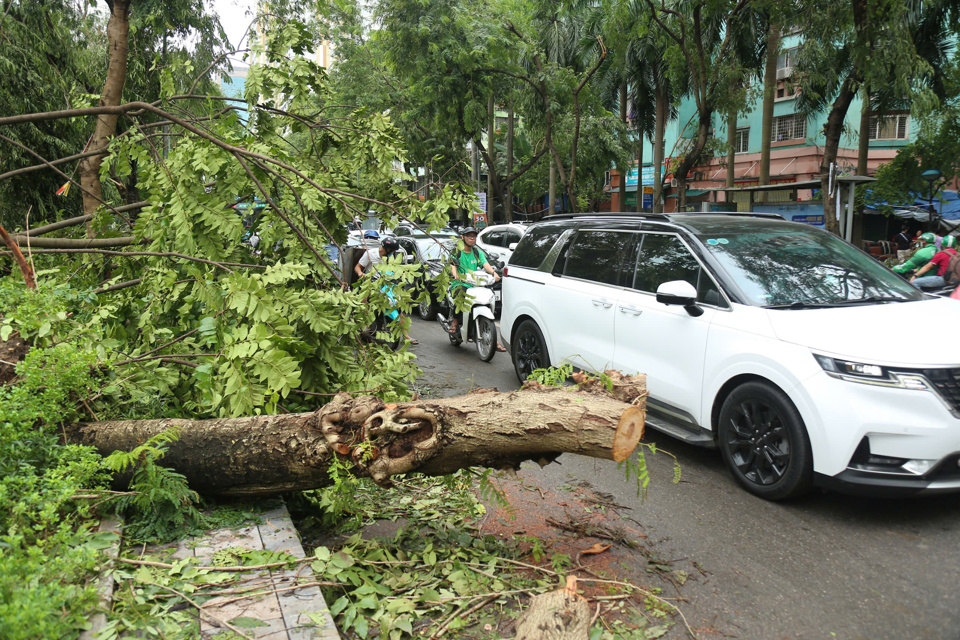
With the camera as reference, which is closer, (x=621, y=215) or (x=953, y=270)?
(x=621, y=215)

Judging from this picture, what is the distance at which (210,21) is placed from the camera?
13.0 metres

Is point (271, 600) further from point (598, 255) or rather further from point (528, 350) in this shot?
point (528, 350)

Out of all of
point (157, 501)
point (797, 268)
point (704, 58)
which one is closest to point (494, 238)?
point (704, 58)

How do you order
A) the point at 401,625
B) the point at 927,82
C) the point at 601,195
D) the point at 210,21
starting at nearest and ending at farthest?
the point at 401,625 < the point at 210,21 < the point at 927,82 < the point at 601,195

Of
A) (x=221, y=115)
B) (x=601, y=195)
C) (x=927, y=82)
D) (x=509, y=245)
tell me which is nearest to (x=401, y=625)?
(x=221, y=115)

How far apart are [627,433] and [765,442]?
5.69 feet

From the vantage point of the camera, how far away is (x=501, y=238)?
1734 centimetres

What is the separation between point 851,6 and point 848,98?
2427 millimetres

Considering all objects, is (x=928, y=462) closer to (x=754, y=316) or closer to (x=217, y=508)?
(x=754, y=316)

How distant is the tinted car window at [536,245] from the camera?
7945 millimetres

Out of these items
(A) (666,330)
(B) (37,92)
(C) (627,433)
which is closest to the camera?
(C) (627,433)

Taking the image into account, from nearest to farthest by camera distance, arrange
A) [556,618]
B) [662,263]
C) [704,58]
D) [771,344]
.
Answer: [556,618] < [771,344] < [662,263] < [704,58]

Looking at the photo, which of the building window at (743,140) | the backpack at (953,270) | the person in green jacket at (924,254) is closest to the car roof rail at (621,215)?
the backpack at (953,270)

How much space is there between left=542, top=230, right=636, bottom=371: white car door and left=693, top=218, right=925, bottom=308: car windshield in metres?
0.92
